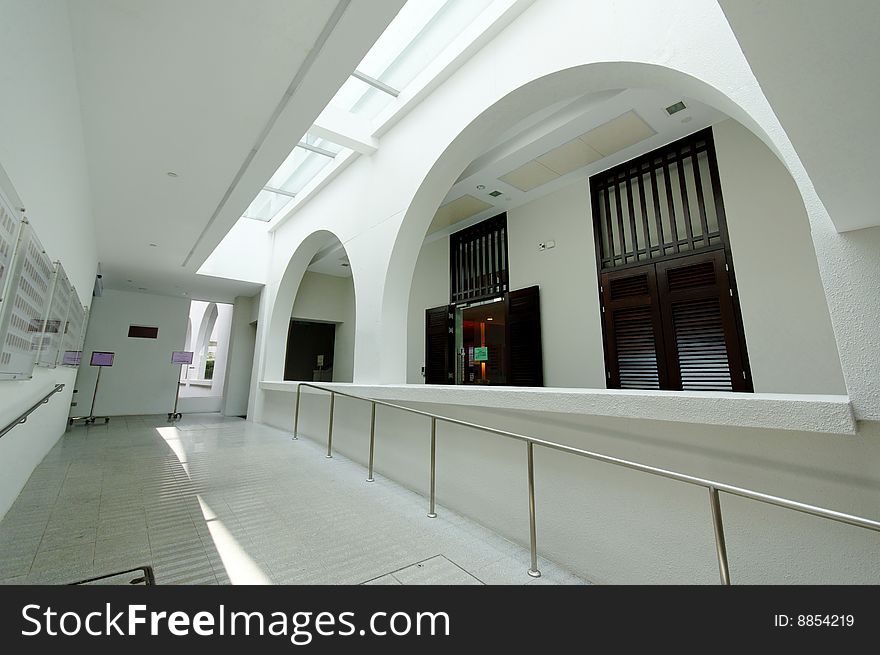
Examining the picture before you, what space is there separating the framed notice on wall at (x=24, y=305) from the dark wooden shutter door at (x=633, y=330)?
562 cm

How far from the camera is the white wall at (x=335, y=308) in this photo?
968cm

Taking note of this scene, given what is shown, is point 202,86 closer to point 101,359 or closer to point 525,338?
point 525,338

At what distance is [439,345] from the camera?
781 cm

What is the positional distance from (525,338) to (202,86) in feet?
16.7

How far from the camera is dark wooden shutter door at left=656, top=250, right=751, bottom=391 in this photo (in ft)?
13.8

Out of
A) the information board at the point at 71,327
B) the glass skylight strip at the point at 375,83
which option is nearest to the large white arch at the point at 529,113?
the glass skylight strip at the point at 375,83

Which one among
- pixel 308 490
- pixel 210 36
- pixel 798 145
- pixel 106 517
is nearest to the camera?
pixel 798 145

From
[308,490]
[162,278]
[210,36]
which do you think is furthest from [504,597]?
[162,278]

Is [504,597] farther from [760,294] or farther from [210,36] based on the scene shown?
[760,294]

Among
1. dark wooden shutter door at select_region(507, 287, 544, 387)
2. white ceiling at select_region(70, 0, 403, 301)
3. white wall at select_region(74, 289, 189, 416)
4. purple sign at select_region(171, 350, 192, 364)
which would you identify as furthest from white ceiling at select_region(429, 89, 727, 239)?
white wall at select_region(74, 289, 189, 416)

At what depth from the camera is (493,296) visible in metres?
6.87

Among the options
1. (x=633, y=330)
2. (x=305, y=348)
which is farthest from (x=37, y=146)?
(x=305, y=348)

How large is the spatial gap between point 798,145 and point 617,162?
4741mm

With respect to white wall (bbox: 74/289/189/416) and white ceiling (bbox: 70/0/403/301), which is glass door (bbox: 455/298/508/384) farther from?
white wall (bbox: 74/289/189/416)
